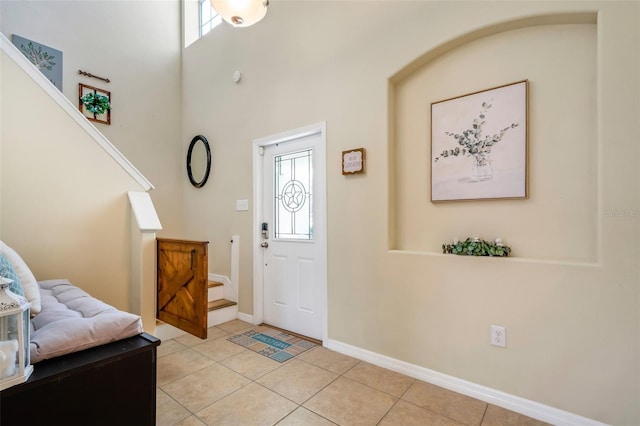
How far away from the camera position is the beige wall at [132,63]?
346 centimetres

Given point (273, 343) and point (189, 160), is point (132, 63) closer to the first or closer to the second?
point (189, 160)

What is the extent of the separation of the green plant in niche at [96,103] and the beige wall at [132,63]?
0.09 meters

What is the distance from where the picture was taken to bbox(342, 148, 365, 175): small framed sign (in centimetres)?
253

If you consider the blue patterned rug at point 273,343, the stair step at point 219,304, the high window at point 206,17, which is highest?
the high window at point 206,17

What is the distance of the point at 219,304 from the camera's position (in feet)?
11.4

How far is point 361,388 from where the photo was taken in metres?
2.10

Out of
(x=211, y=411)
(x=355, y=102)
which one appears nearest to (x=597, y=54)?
(x=355, y=102)

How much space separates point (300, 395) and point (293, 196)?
183cm

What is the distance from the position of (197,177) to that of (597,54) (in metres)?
4.16

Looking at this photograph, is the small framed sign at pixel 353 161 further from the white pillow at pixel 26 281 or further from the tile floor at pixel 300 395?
the white pillow at pixel 26 281

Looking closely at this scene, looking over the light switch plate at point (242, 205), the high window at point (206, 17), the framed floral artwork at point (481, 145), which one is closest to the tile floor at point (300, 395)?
the framed floral artwork at point (481, 145)

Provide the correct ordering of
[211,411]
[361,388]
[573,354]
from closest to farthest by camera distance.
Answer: [573,354] < [211,411] < [361,388]

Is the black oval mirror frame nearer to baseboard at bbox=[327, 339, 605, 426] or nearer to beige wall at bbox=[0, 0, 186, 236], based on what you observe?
beige wall at bbox=[0, 0, 186, 236]

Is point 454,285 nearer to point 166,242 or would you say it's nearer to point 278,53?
point 166,242
